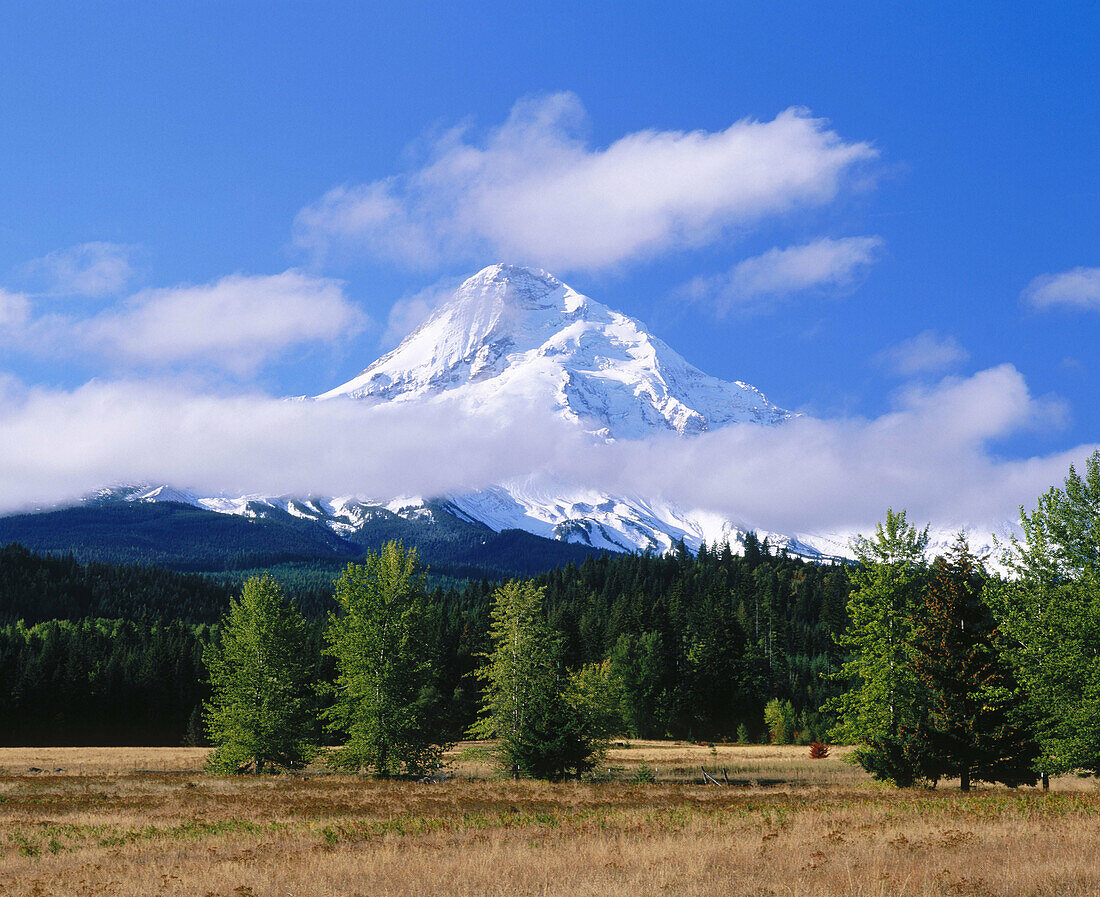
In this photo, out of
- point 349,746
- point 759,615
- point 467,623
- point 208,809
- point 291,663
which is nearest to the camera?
point 208,809

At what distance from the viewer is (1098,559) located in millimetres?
34062

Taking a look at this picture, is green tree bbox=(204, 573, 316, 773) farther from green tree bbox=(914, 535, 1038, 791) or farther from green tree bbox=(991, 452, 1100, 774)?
green tree bbox=(991, 452, 1100, 774)

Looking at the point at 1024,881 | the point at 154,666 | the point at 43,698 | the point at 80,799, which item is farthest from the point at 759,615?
the point at 1024,881

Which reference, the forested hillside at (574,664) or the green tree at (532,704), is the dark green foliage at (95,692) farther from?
the green tree at (532,704)

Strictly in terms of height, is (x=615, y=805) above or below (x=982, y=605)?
below

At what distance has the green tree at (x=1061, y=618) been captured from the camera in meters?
31.8

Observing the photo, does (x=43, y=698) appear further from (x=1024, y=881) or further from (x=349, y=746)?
(x=1024, y=881)

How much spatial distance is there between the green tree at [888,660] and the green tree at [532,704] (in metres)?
12.3

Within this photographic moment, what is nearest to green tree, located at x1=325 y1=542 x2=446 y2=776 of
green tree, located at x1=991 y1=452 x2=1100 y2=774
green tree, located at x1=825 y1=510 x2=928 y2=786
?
green tree, located at x1=825 y1=510 x2=928 y2=786

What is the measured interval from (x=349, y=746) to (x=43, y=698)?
90.6 metres

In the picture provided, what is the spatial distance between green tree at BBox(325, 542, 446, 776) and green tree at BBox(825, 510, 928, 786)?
20.4 meters

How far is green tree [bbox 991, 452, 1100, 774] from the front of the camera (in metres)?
31.8

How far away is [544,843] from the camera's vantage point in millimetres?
19578

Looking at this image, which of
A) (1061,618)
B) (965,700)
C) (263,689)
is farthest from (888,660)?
(263,689)
